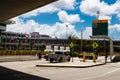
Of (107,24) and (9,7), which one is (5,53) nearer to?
(107,24)

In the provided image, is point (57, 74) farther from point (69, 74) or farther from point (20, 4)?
point (20, 4)

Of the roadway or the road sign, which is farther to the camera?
the road sign

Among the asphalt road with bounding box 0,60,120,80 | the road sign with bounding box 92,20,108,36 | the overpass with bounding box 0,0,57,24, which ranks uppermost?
the road sign with bounding box 92,20,108,36

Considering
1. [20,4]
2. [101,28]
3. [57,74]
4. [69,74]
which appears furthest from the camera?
[101,28]

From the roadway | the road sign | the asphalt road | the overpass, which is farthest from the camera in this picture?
the road sign

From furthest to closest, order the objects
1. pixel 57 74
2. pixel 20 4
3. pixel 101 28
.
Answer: pixel 101 28 < pixel 57 74 < pixel 20 4

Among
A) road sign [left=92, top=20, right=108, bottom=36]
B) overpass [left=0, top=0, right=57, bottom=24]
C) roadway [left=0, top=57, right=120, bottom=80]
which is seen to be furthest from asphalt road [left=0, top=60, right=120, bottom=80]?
road sign [left=92, top=20, right=108, bottom=36]

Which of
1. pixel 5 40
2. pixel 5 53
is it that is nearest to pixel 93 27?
pixel 5 53

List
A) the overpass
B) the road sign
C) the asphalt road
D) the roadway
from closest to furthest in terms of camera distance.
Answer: the overpass < the asphalt road < the roadway < the road sign

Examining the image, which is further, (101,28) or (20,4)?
(101,28)

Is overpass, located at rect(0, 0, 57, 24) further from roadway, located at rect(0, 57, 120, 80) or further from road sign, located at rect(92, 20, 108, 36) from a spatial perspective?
road sign, located at rect(92, 20, 108, 36)

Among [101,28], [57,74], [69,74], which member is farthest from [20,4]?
[101,28]

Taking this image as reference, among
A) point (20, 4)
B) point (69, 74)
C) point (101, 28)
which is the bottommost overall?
point (69, 74)

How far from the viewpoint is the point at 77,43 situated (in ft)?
470
